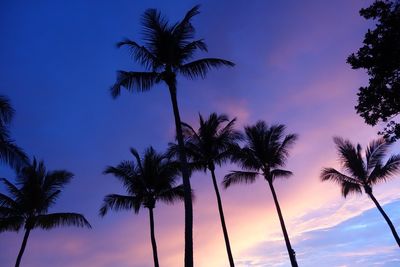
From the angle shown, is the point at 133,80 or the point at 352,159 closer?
the point at 133,80

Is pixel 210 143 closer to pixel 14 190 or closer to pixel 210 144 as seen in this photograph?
pixel 210 144

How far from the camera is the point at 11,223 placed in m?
21.6

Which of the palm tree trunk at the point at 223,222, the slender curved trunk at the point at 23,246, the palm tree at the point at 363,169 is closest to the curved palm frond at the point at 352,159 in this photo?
the palm tree at the point at 363,169

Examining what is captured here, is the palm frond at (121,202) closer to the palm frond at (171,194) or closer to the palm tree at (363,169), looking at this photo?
the palm frond at (171,194)

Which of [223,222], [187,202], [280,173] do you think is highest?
[280,173]

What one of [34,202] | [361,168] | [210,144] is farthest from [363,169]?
[34,202]

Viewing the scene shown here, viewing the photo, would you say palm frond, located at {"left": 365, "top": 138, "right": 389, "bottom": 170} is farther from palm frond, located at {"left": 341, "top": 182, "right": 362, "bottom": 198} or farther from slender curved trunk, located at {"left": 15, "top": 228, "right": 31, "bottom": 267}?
slender curved trunk, located at {"left": 15, "top": 228, "right": 31, "bottom": 267}

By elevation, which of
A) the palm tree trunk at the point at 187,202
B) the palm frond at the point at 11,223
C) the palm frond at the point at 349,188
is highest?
the palm frond at the point at 349,188

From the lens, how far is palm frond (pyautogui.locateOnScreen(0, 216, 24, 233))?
2144 centimetres

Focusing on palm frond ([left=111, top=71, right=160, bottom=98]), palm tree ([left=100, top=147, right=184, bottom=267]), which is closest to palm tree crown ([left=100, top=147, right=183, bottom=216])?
palm tree ([left=100, top=147, right=184, bottom=267])

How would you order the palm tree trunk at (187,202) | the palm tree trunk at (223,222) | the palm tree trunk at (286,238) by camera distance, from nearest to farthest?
the palm tree trunk at (187,202) < the palm tree trunk at (223,222) < the palm tree trunk at (286,238)

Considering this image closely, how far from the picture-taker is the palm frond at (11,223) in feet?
70.3

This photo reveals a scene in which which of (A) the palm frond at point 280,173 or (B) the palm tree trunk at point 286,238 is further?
(A) the palm frond at point 280,173

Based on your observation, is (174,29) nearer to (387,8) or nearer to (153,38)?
(153,38)
